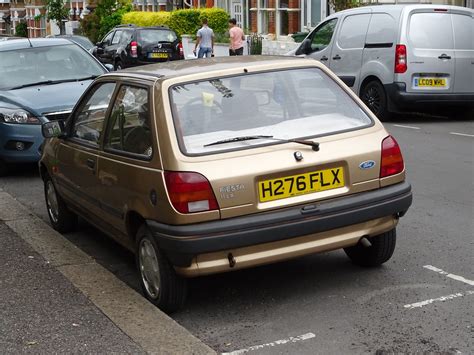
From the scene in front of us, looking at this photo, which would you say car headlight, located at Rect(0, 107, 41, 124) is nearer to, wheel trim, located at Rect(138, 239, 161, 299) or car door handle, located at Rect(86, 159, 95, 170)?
car door handle, located at Rect(86, 159, 95, 170)

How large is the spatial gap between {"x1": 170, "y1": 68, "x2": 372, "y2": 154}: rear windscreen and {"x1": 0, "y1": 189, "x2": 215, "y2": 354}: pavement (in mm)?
1094

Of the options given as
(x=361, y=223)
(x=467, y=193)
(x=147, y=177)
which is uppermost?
(x=147, y=177)

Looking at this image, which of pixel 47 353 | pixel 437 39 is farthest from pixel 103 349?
pixel 437 39

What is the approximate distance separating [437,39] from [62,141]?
29.3 ft

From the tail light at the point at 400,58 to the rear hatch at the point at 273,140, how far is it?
866 centimetres

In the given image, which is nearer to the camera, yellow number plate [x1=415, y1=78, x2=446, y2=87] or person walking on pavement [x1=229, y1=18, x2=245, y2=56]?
yellow number plate [x1=415, y1=78, x2=446, y2=87]

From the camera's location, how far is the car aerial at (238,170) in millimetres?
5074

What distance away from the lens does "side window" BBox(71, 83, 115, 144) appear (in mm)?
6430

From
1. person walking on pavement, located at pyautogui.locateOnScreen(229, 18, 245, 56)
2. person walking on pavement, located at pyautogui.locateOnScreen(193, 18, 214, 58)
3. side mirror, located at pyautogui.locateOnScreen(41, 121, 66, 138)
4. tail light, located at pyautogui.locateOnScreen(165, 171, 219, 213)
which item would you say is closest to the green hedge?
person walking on pavement, located at pyautogui.locateOnScreen(193, 18, 214, 58)

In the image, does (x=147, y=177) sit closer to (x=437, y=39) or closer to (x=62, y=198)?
(x=62, y=198)

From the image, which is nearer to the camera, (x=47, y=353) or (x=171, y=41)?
(x=47, y=353)

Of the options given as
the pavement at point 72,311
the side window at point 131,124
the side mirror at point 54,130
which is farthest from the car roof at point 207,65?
the pavement at point 72,311

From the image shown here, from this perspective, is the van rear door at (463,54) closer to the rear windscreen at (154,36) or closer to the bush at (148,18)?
the rear windscreen at (154,36)

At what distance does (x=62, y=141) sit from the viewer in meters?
7.17
